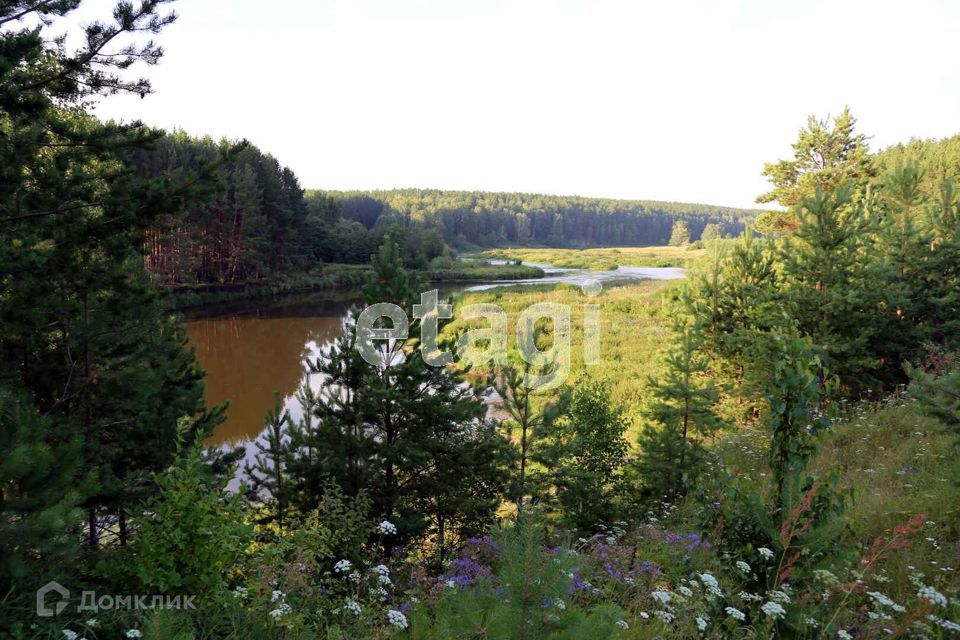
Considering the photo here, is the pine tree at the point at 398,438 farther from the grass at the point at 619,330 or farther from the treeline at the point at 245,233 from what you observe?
the treeline at the point at 245,233

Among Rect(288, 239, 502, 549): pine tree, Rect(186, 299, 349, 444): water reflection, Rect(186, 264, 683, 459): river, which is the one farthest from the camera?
Rect(186, 299, 349, 444): water reflection

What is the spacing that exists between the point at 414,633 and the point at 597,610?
0.98m

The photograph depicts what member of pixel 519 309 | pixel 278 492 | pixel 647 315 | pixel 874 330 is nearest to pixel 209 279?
pixel 519 309

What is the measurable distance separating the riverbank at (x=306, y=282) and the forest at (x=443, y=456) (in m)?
20.9

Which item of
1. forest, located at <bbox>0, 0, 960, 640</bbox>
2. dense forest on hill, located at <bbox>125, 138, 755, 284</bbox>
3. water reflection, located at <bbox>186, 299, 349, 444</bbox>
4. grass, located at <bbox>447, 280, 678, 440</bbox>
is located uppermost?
dense forest on hill, located at <bbox>125, 138, 755, 284</bbox>

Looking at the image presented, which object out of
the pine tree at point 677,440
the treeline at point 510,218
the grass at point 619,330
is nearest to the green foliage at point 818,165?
the grass at point 619,330

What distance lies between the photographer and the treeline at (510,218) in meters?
126

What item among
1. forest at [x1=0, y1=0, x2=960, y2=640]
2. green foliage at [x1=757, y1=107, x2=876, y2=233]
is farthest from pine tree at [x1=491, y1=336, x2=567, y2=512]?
green foliage at [x1=757, y1=107, x2=876, y2=233]

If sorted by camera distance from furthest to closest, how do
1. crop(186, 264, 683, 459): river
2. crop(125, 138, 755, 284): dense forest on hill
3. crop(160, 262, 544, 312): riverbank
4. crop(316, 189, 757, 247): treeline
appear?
crop(316, 189, 757, 247): treeline < crop(160, 262, 544, 312): riverbank < crop(186, 264, 683, 459): river < crop(125, 138, 755, 284): dense forest on hill

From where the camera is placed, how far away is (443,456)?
26.5 ft

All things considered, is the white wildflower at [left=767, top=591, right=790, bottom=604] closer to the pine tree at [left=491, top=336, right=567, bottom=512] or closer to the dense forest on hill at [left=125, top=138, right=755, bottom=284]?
the pine tree at [left=491, top=336, right=567, bottom=512]

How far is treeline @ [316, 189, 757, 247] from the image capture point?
126 m

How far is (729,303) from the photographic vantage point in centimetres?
1274

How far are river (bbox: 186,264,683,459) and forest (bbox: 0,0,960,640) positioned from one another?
2204mm
